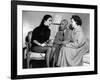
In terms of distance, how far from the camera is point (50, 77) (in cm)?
178

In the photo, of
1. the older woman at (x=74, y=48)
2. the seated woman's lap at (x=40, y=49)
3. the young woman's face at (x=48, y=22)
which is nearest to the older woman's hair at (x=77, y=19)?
the older woman at (x=74, y=48)

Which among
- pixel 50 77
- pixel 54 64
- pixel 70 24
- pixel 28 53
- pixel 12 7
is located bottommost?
pixel 50 77

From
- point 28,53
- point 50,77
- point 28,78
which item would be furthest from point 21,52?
point 50,77

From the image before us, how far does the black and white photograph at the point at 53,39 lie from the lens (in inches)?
66.4

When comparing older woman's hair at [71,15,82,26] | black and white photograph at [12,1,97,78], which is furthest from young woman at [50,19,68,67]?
older woman's hair at [71,15,82,26]

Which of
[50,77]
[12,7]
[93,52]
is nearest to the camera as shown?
[12,7]

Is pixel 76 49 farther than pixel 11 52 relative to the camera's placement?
Yes

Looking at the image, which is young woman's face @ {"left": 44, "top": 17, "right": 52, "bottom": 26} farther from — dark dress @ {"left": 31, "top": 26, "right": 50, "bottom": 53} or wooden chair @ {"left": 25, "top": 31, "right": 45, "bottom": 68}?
wooden chair @ {"left": 25, "top": 31, "right": 45, "bottom": 68}

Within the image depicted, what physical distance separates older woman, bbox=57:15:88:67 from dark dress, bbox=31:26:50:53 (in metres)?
0.19

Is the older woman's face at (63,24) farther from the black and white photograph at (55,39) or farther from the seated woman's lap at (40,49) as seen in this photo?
the seated woman's lap at (40,49)

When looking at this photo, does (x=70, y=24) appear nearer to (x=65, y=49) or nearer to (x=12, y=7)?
(x=65, y=49)

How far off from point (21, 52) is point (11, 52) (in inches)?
3.6

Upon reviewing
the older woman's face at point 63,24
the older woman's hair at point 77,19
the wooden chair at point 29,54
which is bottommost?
the wooden chair at point 29,54

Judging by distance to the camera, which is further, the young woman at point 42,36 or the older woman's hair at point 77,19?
the older woman's hair at point 77,19
